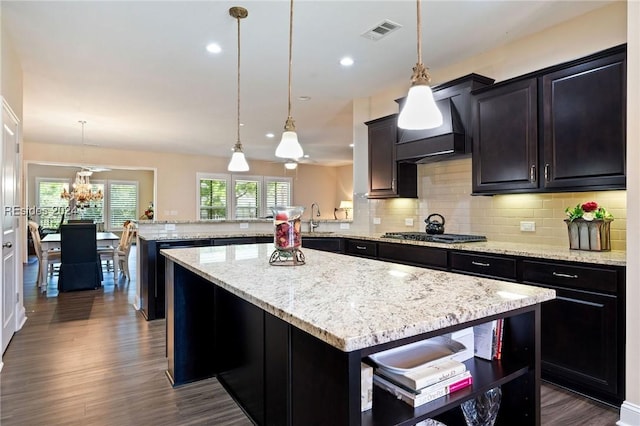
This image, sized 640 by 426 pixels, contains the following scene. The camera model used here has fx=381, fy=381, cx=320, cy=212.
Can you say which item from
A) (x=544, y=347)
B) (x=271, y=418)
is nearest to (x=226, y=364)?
(x=271, y=418)

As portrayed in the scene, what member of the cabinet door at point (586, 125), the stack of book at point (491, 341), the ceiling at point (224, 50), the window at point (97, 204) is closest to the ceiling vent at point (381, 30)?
the ceiling at point (224, 50)

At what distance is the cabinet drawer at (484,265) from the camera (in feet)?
9.18

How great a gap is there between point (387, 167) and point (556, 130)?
1917 mm

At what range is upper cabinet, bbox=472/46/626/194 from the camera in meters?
2.50

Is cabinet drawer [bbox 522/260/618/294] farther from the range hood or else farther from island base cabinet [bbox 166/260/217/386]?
island base cabinet [bbox 166/260/217/386]

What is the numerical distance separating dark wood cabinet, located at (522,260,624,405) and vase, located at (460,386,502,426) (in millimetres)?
1349

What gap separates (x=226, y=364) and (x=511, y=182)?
2.60m

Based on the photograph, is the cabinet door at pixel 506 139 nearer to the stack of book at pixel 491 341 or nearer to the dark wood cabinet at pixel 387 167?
the dark wood cabinet at pixel 387 167

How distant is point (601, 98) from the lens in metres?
2.54

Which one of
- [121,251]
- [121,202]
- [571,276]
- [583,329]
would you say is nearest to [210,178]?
[121,202]

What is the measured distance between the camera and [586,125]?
8.63 feet

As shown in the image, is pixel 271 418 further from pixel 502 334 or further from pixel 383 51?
pixel 383 51

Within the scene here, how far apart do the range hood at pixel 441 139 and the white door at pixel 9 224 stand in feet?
11.7

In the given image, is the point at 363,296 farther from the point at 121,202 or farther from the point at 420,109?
the point at 121,202
